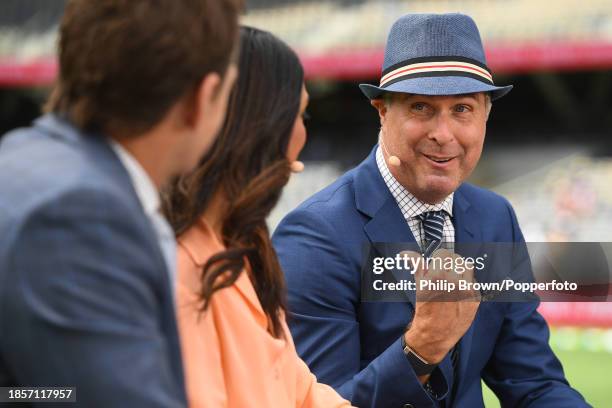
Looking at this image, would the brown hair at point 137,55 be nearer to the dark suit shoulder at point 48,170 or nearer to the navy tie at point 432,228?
the dark suit shoulder at point 48,170

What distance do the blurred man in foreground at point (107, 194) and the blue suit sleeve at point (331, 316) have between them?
1.20 metres

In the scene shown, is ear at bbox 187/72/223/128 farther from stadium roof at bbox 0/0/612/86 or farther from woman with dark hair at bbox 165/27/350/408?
stadium roof at bbox 0/0/612/86

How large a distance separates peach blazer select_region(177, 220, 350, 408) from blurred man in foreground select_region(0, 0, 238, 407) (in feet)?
1.20

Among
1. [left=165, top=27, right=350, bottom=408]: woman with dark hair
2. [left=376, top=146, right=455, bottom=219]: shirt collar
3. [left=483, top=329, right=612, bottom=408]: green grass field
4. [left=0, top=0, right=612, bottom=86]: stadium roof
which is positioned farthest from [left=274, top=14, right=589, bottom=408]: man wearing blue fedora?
[left=0, top=0, right=612, bottom=86]: stadium roof

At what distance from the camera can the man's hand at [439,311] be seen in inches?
90.0

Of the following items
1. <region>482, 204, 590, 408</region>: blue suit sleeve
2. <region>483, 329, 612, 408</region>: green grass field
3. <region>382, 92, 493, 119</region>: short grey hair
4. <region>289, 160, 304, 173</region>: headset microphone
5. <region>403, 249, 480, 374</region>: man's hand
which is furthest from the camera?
<region>483, 329, 612, 408</region>: green grass field

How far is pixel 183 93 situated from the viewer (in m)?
1.31

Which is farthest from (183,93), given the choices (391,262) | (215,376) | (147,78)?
(391,262)

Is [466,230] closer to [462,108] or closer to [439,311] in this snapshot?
[462,108]

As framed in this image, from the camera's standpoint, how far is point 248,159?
1.88 m

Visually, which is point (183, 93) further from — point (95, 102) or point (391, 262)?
point (391, 262)

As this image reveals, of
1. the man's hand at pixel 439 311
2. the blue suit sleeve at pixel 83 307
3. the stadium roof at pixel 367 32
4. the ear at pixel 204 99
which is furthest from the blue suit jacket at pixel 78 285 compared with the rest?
the stadium roof at pixel 367 32

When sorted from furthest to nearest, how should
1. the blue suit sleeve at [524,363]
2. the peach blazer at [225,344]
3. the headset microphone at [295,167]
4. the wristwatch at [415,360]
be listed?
the blue suit sleeve at [524,363] → the wristwatch at [415,360] → the headset microphone at [295,167] → the peach blazer at [225,344]

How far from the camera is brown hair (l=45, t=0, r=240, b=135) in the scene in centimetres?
127
